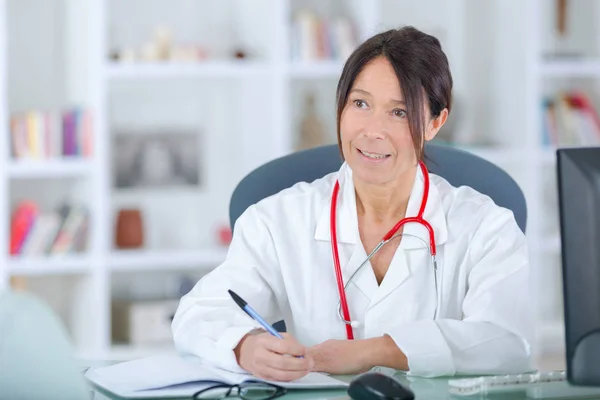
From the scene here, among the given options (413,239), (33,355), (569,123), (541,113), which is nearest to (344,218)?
(413,239)

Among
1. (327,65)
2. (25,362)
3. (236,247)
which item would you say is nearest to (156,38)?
(327,65)

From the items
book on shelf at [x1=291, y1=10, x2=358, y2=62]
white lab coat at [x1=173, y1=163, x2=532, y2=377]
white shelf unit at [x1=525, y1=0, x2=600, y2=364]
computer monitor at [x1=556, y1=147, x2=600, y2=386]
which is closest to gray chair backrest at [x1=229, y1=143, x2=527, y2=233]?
white lab coat at [x1=173, y1=163, x2=532, y2=377]

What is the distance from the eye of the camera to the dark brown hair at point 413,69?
6.73 ft

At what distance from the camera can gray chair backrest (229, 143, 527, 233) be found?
7.67ft

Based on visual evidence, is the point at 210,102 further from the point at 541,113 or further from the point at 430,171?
the point at 430,171

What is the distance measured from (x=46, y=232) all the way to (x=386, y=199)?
2.45 m

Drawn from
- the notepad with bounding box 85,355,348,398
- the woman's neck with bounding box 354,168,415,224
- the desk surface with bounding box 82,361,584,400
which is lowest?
the desk surface with bounding box 82,361,584,400

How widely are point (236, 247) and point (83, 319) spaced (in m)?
2.45

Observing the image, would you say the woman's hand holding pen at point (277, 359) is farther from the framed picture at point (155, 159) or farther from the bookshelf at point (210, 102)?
the framed picture at point (155, 159)

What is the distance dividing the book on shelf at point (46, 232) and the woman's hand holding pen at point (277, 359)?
2.69m

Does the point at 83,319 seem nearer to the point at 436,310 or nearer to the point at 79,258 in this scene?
the point at 79,258

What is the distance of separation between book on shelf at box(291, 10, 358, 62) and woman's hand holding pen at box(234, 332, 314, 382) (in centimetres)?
295

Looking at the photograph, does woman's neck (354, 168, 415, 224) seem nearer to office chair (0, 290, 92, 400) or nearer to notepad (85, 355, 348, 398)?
notepad (85, 355, 348, 398)

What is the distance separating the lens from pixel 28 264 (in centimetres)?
424
